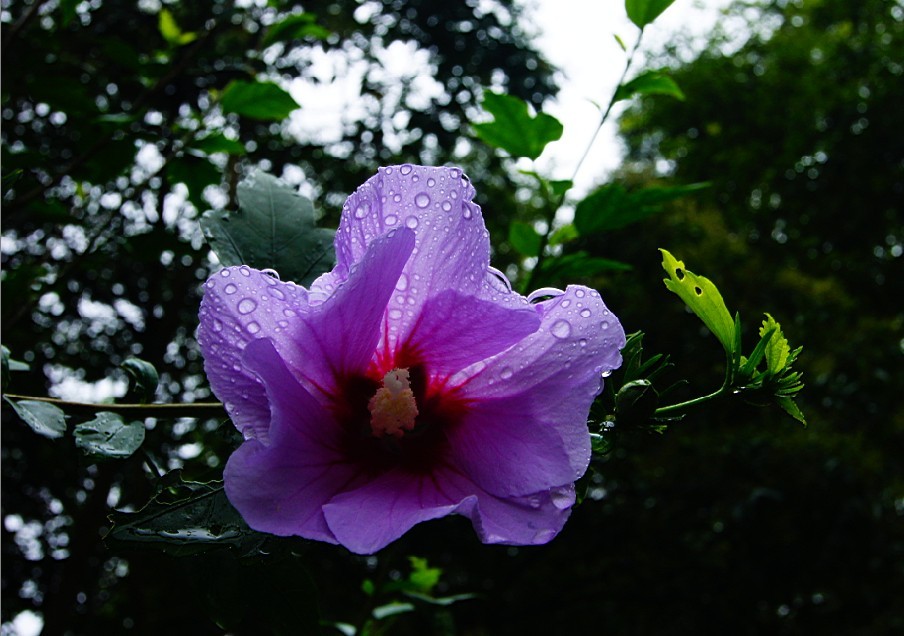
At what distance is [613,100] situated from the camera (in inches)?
38.2

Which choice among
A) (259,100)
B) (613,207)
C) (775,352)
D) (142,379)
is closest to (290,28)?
(259,100)

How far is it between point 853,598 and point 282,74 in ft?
13.2

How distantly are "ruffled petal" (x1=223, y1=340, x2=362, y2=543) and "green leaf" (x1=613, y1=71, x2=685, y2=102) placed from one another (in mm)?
650

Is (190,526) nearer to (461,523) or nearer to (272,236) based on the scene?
(272,236)

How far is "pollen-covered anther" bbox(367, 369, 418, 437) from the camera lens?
1.70 ft

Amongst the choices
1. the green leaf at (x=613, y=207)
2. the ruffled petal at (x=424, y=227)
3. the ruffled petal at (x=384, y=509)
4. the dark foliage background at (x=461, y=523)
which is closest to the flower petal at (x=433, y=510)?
the ruffled petal at (x=384, y=509)

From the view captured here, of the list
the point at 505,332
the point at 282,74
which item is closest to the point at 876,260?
the point at 282,74

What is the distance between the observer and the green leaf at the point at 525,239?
1008mm

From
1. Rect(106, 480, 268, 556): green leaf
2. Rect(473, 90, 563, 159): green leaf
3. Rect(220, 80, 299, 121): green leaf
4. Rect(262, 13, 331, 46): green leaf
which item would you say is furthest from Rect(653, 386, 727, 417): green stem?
Rect(262, 13, 331, 46): green leaf

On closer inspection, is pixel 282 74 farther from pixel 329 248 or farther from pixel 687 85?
pixel 687 85

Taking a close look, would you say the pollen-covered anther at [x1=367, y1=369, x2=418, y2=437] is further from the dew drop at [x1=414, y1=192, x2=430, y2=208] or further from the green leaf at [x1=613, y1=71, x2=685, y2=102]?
the green leaf at [x1=613, y1=71, x2=685, y2=102]

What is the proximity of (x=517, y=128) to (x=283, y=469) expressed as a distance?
647 mm

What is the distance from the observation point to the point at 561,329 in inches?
19.8

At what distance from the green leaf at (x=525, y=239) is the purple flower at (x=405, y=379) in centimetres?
48
